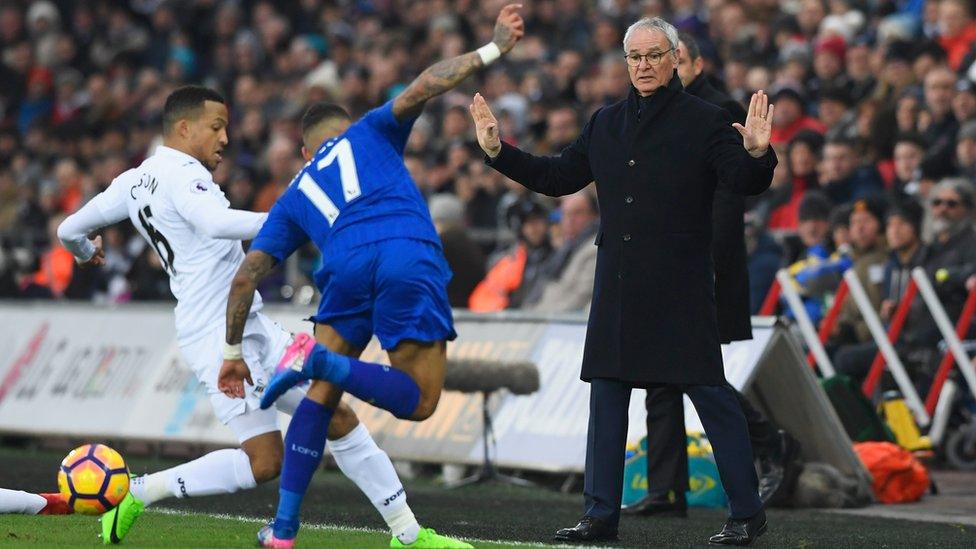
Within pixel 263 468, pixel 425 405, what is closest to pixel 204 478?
pixel 263 468

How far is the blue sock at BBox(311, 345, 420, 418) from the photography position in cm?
710

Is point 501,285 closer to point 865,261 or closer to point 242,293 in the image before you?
point 865,261

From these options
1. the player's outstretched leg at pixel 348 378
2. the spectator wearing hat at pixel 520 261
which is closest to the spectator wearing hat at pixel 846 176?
the spectator wearing hat at pixel 520 261

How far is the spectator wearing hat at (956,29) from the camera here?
54.4 ft

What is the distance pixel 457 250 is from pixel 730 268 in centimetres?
596

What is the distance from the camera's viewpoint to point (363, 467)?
25.6 ft

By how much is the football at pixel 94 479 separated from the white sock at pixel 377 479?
3.96 feet

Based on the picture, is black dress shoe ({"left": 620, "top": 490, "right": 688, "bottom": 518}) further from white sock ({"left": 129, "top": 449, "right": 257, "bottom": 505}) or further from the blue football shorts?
the blue football shorts

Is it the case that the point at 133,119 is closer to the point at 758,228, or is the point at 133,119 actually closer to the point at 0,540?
the point at 758,228

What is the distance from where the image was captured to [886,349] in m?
13.6

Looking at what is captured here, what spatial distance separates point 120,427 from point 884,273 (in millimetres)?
6514

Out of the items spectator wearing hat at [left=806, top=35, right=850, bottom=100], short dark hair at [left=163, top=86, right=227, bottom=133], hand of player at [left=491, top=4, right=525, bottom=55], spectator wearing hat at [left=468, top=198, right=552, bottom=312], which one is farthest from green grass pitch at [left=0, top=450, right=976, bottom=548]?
spectator wearing hat at [left=806, top=35, right=850, bottom=100]

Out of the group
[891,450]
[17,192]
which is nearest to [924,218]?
[891,450]

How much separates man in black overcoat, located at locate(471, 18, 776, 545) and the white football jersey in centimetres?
144
